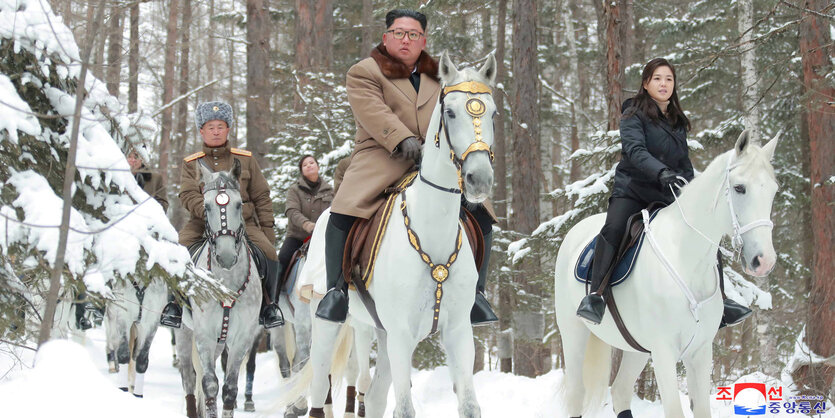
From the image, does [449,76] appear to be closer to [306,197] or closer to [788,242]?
[306,197]

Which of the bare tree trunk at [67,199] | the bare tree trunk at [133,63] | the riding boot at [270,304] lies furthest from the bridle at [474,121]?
the riding boot at [270,304]

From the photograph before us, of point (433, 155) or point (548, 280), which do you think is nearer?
point (433, 155)

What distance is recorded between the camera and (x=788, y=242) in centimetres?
1484

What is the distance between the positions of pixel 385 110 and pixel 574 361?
3.03m

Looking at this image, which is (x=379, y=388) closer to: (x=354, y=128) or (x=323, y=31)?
(x=354, y=128)

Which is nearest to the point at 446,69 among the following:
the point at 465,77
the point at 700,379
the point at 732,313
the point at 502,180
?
the point at 465,77

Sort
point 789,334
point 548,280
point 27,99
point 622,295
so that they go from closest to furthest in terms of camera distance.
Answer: point 27,99
point 622,295
point 548,280
point 789,334

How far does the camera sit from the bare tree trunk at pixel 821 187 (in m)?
9.01

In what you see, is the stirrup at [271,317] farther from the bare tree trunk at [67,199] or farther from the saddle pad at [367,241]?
the bare tree trunk at [67,199]

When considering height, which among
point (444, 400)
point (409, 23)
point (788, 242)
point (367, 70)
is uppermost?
point (409, 23)

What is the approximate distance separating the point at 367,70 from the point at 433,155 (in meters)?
1.09

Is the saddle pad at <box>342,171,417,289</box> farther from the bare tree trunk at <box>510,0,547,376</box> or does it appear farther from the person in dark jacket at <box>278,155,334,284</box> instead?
the bare tree trunk at <box>510,0,547,376</box>

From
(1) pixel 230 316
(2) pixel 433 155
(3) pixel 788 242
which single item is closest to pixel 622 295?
(2) pixel 433 155

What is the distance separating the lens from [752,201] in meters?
4.97
